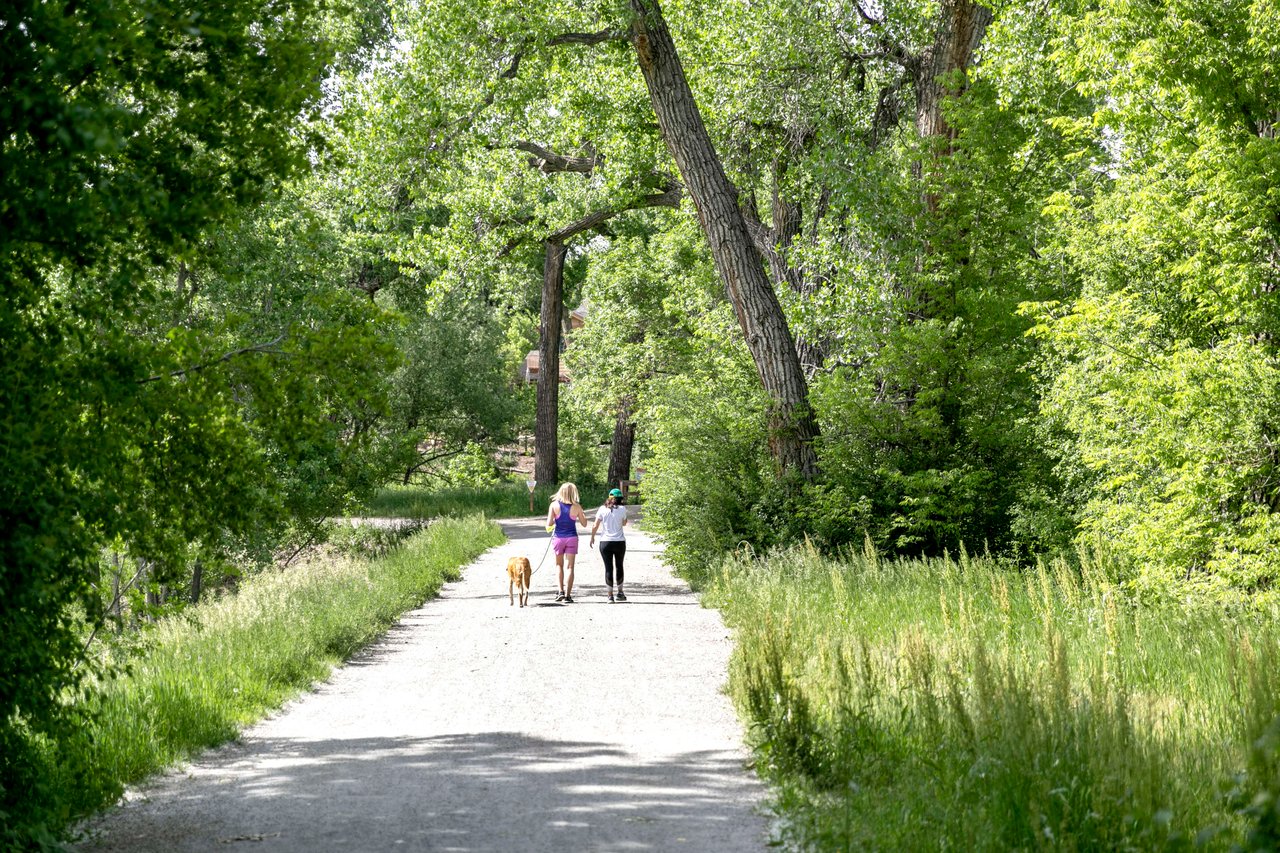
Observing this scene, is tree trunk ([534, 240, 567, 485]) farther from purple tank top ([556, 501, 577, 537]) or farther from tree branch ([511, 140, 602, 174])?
purple tank top ([556, 501, 577, 537])

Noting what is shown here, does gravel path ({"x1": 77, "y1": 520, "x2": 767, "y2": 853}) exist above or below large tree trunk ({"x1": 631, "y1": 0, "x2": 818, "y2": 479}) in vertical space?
below

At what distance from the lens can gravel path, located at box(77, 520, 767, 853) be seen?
256 inches

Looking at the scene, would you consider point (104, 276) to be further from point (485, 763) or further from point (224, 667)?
point (224, 667)

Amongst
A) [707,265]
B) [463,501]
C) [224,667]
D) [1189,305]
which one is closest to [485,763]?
[224,667]

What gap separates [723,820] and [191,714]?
4136mm

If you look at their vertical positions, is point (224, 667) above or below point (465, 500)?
below

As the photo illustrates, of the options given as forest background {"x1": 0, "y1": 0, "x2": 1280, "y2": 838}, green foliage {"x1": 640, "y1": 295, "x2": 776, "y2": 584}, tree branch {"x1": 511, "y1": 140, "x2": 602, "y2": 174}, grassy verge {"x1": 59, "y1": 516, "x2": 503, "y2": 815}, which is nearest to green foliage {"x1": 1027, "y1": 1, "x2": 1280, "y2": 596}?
forest background {"x1": 0, "y1": 0, "x2": 1280, "y2": 838}

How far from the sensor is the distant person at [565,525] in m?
17.6

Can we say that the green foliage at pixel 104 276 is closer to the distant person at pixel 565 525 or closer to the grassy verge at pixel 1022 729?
the grassy verge at pixel 1022 729

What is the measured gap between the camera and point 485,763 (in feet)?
26.4

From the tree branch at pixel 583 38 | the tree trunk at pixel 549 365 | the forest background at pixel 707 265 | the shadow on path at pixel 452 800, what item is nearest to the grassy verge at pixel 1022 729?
the shadow on path at pixel 452 800

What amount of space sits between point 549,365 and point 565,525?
2547 cm

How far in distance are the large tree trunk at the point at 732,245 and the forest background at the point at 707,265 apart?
1.7 inches

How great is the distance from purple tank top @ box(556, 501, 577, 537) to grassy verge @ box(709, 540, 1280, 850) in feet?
21.9
